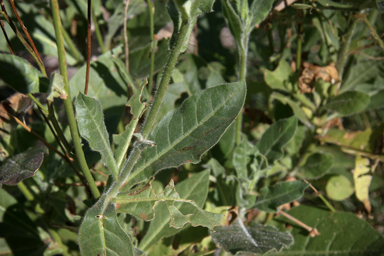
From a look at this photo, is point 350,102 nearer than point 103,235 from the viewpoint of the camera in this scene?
No

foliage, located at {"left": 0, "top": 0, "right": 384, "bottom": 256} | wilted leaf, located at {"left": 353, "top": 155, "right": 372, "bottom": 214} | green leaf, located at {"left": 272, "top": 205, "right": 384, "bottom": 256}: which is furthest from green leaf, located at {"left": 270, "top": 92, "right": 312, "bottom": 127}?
green leaf, located at {"left": 272, "top": 205, "right": 384, "bottom": 256}

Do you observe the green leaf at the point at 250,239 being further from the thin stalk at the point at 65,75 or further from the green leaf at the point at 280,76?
the green leaf at the point at 280,76

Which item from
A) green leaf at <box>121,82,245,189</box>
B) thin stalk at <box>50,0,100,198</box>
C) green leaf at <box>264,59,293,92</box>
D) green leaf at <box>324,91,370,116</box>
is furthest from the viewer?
green leaf at <box>264,59,293,92</box>

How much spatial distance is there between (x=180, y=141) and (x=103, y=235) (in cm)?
29

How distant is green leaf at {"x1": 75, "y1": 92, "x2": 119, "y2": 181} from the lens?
82cm

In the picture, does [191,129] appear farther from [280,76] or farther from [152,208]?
[280,76]

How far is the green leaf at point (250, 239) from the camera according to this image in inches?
38.7

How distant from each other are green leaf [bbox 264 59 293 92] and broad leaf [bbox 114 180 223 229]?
0.70 m

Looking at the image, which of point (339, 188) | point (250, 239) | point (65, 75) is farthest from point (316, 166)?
point (65, 75)

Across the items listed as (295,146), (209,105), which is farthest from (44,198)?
(295,146)

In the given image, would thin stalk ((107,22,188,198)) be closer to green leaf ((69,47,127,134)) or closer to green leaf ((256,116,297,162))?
green leaf ((69,47,127,134))

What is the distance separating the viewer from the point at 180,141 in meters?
0.85

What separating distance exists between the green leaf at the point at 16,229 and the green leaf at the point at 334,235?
957 millimetres

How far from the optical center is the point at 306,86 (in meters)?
1.37
